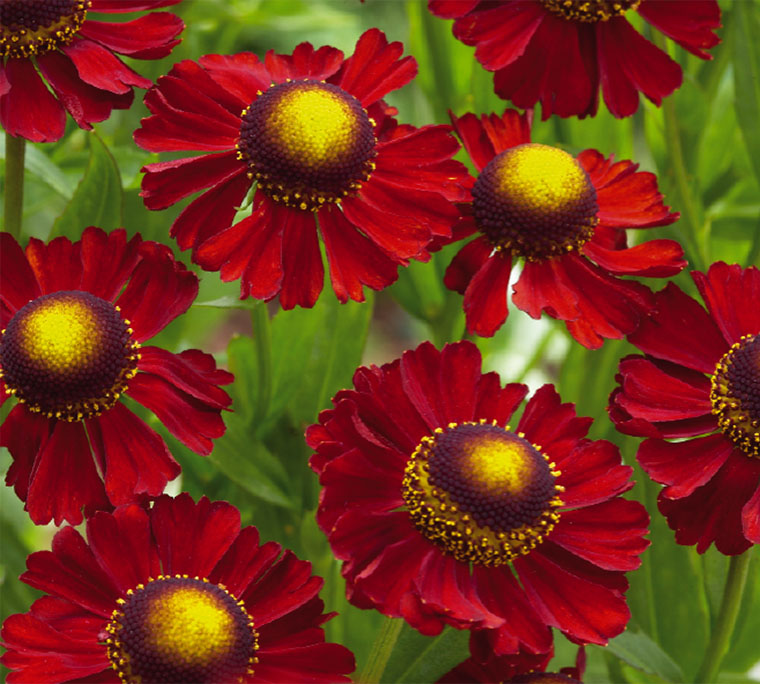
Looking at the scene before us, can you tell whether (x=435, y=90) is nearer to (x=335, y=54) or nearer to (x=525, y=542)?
(x=335, y=54)

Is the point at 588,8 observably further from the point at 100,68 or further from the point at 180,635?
the point at 180,635

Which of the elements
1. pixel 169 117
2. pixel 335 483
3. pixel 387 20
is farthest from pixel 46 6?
pixel 387 20

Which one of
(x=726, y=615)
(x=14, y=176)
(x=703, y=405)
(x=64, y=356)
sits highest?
(x=14, y=176)

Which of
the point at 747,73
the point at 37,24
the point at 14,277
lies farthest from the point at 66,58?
the point at 747,73

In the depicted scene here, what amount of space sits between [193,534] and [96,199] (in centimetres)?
28

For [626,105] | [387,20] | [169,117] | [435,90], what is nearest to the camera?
[169,117]

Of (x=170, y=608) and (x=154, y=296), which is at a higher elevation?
(x=154, y=296)

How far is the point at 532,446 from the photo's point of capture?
0.68 metres

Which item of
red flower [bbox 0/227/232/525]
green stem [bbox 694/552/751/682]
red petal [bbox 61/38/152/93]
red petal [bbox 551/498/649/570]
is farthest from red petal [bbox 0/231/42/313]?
green stem [bbox 694/552/751/682]

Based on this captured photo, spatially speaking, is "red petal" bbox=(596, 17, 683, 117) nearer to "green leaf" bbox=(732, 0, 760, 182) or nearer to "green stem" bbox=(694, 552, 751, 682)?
"green leaf" bbox=(732, 0, 760, 182)

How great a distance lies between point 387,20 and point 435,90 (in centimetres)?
197

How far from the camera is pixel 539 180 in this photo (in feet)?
2.54

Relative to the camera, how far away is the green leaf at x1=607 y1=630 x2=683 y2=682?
31.2 inches

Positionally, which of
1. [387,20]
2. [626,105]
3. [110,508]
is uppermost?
[387,20]
